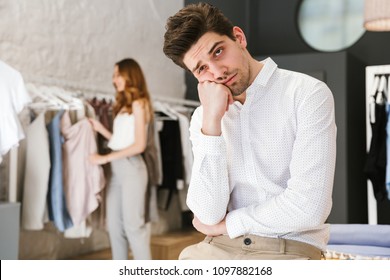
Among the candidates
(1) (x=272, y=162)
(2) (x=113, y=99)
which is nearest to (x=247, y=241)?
(1) (x=272, y=162)

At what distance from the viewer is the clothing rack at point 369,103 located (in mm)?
1324

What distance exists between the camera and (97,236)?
1.98 meters

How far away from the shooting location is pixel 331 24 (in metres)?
1.37

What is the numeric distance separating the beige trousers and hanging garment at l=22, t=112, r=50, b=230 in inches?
35.6

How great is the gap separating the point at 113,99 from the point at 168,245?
589 millimetres

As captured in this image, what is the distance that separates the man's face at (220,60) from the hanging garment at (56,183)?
936 millimetres

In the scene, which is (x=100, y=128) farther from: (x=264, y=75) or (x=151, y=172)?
(x=264, y=75)

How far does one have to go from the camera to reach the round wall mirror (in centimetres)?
137

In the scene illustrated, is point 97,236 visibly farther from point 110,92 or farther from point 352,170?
point 352,170

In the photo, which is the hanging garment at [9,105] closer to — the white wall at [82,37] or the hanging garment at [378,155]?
the white wall at [82,37]

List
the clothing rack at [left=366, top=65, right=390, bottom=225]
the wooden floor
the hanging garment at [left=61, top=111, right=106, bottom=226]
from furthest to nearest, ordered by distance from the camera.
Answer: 1. the hanging garment at [left=61, top=111, right=106, bottom=226]
2. the wooden floor
3. the clothing rack at [left=366, top=65, right=390, bottom=225]

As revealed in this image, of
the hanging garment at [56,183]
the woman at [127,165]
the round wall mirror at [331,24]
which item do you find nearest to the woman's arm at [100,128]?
the woman at [127,165]

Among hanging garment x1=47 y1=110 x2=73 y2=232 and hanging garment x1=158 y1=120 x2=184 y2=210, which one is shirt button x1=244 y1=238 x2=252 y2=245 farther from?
hanging garment x1=158 y1=120 x2=184 y2=210

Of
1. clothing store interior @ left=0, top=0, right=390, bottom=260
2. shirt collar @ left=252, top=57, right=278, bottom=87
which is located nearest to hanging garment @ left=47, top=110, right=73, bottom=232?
clothing store interior @ left=0, top=0, right=390, bottom=260
